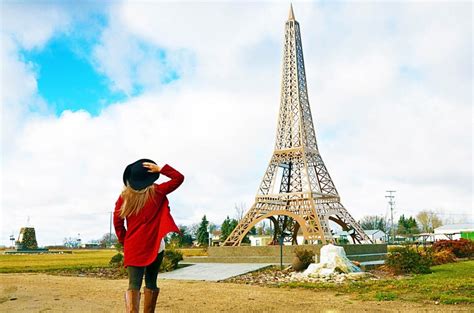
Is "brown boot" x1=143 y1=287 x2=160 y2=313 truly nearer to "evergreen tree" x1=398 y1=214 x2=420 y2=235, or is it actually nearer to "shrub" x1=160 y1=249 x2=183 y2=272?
"shrub" x1=160 y1=249 x2=183 y2=272

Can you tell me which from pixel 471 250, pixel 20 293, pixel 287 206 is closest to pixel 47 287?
pixel 20 293

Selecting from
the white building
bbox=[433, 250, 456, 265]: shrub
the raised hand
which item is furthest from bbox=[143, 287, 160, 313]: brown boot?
the white building

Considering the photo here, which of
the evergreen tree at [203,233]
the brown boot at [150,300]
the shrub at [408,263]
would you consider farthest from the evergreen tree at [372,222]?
the brown boot at [150,300]

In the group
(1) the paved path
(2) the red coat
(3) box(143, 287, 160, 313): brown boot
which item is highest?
(2) the red coat

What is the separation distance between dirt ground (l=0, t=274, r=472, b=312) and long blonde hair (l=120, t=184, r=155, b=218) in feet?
11.5

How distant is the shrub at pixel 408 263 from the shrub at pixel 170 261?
853 centimetres

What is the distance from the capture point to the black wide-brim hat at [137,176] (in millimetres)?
4840

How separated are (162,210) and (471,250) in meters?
26.5

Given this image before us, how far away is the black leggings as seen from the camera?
4.65 metres

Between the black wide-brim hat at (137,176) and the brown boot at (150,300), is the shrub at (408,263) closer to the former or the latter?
the brown boot at (150,300)

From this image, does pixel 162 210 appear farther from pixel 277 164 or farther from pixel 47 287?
pixel 277 164

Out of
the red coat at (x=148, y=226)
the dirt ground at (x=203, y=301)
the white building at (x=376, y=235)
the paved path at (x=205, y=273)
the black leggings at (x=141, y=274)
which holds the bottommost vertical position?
the white building at (x=376, y=235)

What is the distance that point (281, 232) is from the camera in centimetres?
3102

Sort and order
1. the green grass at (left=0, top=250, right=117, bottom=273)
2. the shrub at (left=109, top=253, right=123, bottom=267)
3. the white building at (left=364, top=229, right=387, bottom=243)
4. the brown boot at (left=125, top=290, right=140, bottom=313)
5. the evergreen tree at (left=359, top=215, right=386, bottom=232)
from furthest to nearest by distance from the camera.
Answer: the evergreen tree at (left=359, top=215, right=386, bottom=232) < the white building at (left=364, top=229, right=387, bottom=243) < the green grass at (left=0, top=250, right=117, bottom=273) < the shrub at (left=109, top=253, right=123, bottom=267) < the brown boot at (left=125, top=290, right=140, bottom=313)
